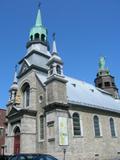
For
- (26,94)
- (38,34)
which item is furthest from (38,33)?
(26,94)

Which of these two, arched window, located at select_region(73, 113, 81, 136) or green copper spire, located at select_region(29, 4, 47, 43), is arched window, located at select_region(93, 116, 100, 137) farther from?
green copper spire, located at select_region(29, 4, 47, 43)

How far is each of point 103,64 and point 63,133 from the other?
28.0m

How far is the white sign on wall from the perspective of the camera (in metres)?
23.4

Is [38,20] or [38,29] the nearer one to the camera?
[38,29]

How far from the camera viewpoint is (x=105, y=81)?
45438 mm

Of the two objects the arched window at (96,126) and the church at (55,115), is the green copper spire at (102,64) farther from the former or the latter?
the arched window at (96,126)

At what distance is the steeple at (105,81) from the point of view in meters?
43.8

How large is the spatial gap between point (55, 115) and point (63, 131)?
1874mm

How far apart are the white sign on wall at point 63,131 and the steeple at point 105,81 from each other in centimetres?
2091

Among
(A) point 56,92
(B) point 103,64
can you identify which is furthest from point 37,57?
(B) point 103,64

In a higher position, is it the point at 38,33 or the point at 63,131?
the point at 38,33

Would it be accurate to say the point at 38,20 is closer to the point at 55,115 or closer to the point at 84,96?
the point at 84,96

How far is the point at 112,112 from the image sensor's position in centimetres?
3191

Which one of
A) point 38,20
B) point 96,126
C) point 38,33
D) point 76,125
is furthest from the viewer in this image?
point 38,20
